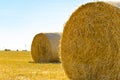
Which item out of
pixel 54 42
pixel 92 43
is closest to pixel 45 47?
pixel 54 42

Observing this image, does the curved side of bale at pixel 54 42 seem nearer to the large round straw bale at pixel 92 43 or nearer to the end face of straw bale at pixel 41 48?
the end face of straw bale at pixel 41 48

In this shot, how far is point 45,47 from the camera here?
21188 mm

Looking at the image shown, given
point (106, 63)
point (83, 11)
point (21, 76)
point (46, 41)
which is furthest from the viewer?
point (46, 41)

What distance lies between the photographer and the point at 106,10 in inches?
438

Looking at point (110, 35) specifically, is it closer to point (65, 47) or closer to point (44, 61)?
A: point (65, 47)

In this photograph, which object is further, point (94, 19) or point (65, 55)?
point (65, 55)

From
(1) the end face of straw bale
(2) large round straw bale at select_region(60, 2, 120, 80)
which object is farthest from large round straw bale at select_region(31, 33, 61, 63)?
(2) large round straw bale at select_region(60, 2, 120, 80)

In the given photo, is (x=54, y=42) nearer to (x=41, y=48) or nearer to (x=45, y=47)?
(x=45, y=47)

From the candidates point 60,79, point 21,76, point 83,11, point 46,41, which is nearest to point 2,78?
point 21,76

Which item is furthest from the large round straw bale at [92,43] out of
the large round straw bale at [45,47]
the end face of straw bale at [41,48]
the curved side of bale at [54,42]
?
the end face of straw bale at [41,48]

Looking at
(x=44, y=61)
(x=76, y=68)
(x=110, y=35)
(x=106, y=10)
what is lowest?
(x=44, y=61)

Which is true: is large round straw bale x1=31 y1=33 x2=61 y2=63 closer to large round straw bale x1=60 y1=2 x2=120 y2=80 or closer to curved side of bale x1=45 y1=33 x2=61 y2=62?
curved side of bale x1=45 y1=33 x2=61 y2=62

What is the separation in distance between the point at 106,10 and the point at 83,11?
0.96 meters

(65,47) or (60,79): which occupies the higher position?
(65,47)
